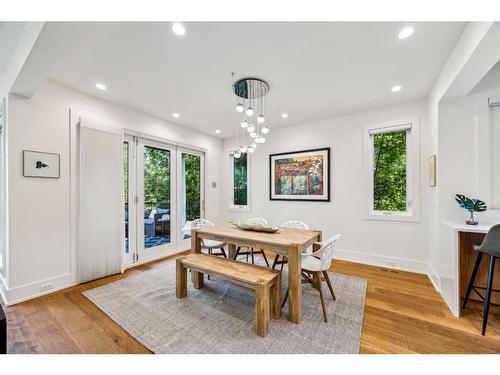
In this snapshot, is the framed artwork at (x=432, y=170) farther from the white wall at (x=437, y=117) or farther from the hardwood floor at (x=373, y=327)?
the hardwood floor at (x=373, y=327)

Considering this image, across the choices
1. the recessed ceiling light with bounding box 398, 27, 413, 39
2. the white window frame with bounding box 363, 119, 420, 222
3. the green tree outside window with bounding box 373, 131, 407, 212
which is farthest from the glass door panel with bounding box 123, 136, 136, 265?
the green tree outside window with bounding box 373, 131, 407, 212

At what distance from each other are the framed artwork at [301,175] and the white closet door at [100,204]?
2870mm

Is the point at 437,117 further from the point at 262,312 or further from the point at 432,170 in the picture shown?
the point at 262,312

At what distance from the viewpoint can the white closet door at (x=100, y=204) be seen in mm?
2756

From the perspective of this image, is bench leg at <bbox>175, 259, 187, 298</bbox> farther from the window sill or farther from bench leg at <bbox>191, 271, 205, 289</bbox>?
the window sill

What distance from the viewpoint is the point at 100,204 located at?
9.55ft

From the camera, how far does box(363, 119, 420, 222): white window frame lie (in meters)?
3.08

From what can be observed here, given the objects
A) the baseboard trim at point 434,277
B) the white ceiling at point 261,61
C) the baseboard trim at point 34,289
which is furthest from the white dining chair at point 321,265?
the baseboard trim at point 34,289

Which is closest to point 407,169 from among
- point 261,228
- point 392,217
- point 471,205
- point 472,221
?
point 392,217

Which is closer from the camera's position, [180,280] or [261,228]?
[180,280]

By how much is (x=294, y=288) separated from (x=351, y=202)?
228cm

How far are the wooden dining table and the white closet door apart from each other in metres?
1.34

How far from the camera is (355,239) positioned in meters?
3.56
